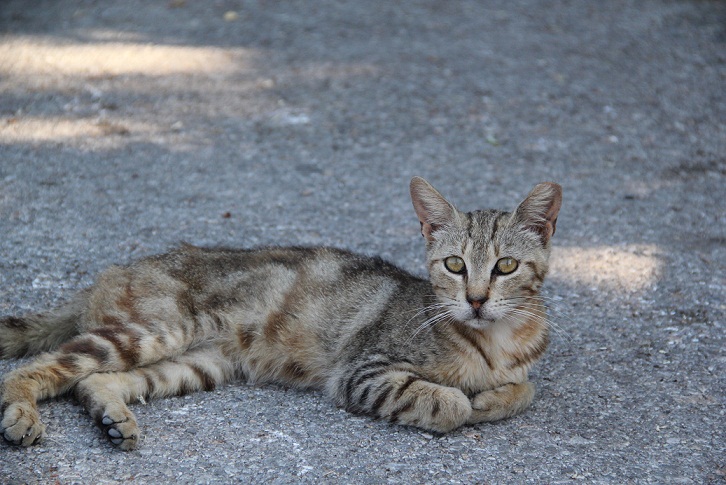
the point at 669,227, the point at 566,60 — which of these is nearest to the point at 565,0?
the point at 566,60

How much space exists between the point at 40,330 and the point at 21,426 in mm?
1108

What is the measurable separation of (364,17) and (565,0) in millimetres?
3191

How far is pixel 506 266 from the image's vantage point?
4.79 m

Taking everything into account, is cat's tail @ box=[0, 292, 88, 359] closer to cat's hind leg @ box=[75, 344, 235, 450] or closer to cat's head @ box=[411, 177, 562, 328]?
cat's hind leg @ box=[75, 344, 235, 450]

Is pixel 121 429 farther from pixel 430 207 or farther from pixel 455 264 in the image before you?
pixel 430 207

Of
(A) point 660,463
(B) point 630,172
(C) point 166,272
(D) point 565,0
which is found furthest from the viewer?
(D) point 565,0

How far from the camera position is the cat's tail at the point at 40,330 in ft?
16.6

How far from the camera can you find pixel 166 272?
5270mm

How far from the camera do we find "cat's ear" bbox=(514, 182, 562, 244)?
491cm

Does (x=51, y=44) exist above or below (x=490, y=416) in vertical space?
above

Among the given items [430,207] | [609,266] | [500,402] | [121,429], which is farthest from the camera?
[609,266]

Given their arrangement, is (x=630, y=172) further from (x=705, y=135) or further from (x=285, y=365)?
(x=285, y=365)

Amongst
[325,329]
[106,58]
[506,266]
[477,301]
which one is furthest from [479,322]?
[106,58]

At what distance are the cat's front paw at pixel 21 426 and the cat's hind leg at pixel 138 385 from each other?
0.30m
